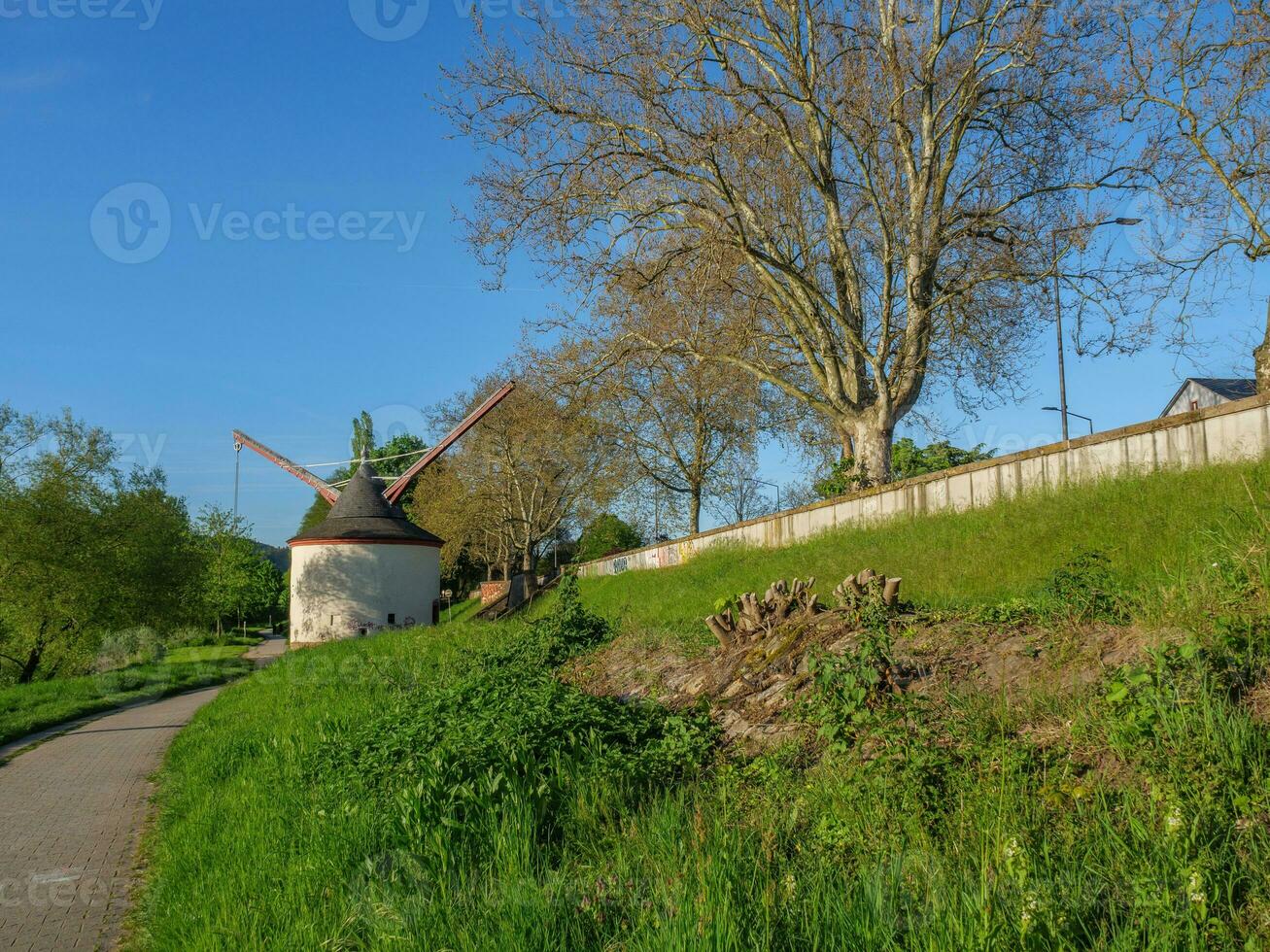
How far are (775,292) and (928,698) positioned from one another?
617 inches

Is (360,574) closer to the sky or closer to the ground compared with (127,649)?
closer to the sky

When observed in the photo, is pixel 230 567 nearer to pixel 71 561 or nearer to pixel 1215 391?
pixel 71 561

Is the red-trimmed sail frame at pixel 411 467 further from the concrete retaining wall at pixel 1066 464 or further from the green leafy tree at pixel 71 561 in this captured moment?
the concrete retaining wall at pixel 1066 464

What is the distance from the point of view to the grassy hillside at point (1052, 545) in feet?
22.3

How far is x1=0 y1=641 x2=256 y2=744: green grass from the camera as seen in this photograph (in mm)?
17547

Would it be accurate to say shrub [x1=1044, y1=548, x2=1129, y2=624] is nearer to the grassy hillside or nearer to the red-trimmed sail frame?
the grassy hillside

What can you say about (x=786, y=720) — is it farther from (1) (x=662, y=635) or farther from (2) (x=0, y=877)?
(2) (x=0, y=877)

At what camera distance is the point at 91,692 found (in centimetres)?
2341

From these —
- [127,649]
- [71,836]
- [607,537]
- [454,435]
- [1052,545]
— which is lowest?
[71,836]

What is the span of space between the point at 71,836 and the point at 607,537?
4859cm

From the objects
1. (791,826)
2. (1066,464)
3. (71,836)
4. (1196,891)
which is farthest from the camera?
(1066,464)

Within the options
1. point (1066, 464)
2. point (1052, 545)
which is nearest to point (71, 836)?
point (1052, 545)

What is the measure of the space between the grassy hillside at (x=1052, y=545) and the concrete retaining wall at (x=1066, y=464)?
0.39 meters

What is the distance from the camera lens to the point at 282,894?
5.20 m
